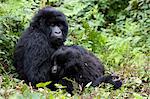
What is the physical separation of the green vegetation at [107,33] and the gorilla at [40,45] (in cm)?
21

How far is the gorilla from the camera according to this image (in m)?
5.68

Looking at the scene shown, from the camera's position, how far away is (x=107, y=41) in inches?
305

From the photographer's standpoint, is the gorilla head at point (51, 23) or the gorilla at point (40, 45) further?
the gorilla head at point (51, 23)

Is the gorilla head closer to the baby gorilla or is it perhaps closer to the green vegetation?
the baby gorilla

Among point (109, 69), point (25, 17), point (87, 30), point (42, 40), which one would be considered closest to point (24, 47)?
point (42, 40)

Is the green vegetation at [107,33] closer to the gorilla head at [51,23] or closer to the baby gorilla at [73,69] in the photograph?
the baby gorilla at [73,69]

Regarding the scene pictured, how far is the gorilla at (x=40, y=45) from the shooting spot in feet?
18.6

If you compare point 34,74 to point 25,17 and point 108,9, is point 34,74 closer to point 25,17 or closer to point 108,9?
point 25,17

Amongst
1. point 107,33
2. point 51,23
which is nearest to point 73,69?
point 51,23

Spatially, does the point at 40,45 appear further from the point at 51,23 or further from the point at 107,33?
the point at 107,33

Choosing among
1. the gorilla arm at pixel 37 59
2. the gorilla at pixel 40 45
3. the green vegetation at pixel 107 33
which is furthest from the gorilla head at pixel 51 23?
the green vegetation at pixel 107 33

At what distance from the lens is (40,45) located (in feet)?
18.8

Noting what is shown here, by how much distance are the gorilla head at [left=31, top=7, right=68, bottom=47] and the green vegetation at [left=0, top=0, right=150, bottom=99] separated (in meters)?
0.49

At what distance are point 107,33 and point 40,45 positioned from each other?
324 cm
